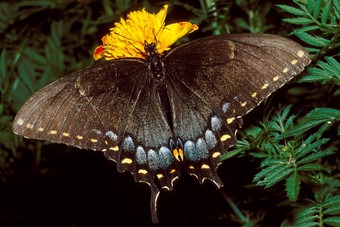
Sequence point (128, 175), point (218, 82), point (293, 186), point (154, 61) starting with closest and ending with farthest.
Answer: point (293, 186) → point (218, 82) → point (154, 61) → point (128, 175)

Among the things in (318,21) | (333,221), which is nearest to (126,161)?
(333,221)

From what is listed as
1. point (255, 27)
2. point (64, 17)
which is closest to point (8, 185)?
point (64, 17)

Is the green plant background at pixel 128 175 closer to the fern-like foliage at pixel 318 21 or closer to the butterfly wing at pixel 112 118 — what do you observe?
the fern-like foliage at pixel 318 21

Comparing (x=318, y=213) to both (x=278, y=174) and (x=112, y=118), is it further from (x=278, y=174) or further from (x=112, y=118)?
(x=112, y=118)

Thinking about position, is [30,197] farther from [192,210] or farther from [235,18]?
[235,18]

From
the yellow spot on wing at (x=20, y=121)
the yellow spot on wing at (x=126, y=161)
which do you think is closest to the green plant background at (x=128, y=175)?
the yellow spot on wing at (x=126, y=161)
